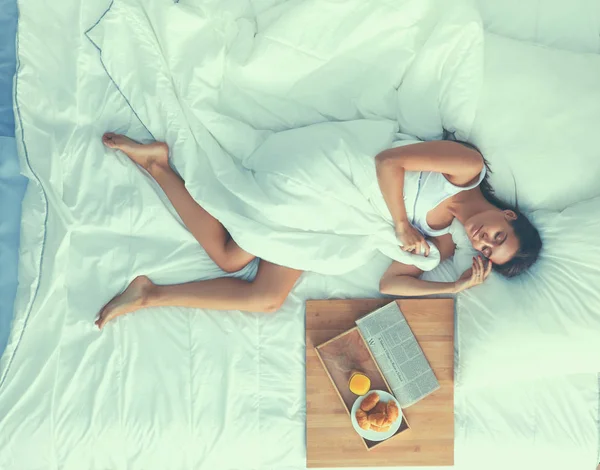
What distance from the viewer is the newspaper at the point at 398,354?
1414 mm

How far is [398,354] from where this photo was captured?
1429mm

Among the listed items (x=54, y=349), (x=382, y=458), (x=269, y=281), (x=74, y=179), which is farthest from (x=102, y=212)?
(x=382, y=458)

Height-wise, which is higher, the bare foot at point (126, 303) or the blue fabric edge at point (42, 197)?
the blue fabric edge at point (42, 197)

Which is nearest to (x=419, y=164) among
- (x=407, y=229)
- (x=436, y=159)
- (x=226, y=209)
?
(x=436, y=159)

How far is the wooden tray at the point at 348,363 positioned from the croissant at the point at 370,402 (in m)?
0.03

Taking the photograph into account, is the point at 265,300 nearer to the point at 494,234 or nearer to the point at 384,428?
the point at 384,428

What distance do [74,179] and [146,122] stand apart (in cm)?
25

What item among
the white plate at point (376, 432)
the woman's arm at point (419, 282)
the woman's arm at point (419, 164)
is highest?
the woman's arm at point (419, 164)

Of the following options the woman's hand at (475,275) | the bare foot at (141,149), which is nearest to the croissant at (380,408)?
the woman's hand at (475,275)

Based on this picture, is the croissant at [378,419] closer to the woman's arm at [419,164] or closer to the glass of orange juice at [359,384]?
the glass of orange juice at [359,384]

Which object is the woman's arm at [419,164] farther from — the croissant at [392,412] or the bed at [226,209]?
the croissant at [392,412]

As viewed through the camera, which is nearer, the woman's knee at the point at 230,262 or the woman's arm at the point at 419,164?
the woman's arm at the point at 419,164

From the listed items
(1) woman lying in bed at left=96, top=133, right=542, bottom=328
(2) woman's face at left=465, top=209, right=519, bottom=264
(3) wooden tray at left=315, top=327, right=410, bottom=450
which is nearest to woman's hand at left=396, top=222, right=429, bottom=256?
(1) woman lying in bed at left=96, top=133, right=542, bottom=328

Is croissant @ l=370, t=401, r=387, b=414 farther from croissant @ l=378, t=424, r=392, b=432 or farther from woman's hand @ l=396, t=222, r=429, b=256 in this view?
woman's hand @ l=396, t=222, r=429, b=256
